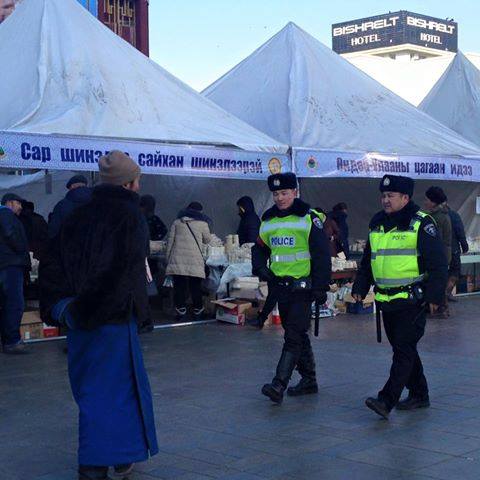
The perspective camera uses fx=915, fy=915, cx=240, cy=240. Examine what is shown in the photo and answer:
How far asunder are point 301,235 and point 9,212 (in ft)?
12.4

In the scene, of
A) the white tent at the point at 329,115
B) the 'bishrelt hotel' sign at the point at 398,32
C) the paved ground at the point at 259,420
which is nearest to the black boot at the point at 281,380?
the paved ground at the point at 259,420

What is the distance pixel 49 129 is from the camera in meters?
10.6

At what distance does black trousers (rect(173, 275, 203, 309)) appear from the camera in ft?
40.6

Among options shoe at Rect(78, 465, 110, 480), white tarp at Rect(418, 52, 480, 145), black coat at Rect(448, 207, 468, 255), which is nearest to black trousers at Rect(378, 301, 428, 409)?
shoe at Rect(78, 465, 110, 480)

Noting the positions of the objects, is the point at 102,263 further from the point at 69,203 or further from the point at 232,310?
the point at 232,310

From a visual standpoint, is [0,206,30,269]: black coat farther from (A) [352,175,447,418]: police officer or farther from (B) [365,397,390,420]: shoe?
(B) [365,397,390,420]: shoe

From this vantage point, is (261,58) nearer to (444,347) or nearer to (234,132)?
(234,132)

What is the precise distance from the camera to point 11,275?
9695mm

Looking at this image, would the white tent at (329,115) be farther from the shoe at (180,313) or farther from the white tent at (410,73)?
the white tent at (410,73)

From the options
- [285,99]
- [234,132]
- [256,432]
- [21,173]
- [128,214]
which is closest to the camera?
[128,214]

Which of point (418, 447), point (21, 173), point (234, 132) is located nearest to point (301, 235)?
point (418, 447)

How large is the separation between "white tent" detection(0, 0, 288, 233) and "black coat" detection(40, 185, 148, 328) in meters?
5.22

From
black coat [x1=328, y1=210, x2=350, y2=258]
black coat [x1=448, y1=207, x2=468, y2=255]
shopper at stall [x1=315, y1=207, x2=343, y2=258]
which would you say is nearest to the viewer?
black coat [x1=448, y1=207, x2=468, y2=255]

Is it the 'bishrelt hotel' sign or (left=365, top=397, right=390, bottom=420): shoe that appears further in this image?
the 'bishrelt hotel' sign
